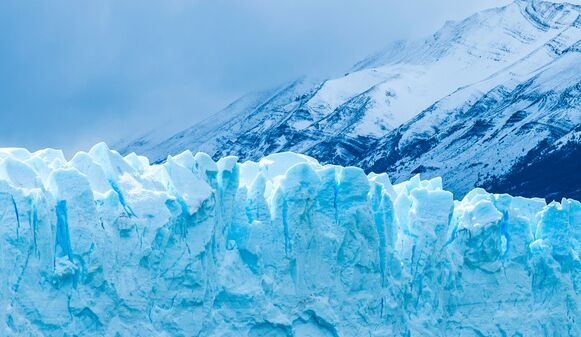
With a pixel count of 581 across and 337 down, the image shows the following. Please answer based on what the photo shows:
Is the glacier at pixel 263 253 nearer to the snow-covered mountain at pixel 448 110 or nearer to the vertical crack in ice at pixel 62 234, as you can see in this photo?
Answer: the vertical crack in ice at pixel 62 234

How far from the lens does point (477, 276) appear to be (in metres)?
28.6

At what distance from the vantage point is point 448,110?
387 ft

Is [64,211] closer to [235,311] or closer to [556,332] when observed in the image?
[235,311]

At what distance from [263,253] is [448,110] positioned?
93296 mm

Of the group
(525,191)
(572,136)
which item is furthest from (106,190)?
(572,136)

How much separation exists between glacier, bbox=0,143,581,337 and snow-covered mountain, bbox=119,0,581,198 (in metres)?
53.8

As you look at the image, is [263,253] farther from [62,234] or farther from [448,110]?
[448,110]

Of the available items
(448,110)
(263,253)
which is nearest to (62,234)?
(263,253)

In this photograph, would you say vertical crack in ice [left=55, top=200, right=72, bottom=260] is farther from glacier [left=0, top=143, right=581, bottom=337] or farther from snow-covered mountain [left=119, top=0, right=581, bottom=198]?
snow-covered mountain [left=119, top=0, right=581, bottom=198]

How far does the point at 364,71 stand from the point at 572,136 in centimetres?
4113

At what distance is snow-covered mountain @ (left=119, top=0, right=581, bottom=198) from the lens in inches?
3917

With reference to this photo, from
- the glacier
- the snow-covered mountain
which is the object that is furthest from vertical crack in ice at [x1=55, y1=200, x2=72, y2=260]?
the snow-covered mountain

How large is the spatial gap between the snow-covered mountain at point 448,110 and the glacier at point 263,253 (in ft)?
177

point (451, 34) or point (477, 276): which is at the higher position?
point (477, 276)
